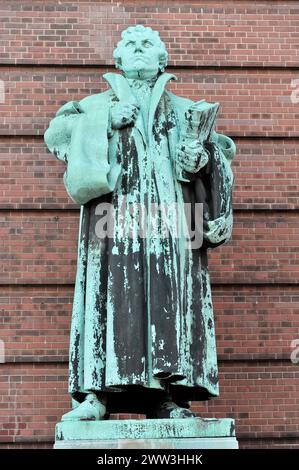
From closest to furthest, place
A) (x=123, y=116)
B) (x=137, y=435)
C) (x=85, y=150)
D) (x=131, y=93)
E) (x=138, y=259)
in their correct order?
1. (x=137, y=435)
2. (x=138, y=259)
3. (x=85, y=150)
4. (x=123, y=116)
5. (x=131, y=93)

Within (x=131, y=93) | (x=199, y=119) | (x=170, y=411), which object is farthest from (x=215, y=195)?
(x=170, y=411)

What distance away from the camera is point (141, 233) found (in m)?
9.12

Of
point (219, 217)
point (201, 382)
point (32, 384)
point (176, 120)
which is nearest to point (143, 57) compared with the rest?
point (176, 120)

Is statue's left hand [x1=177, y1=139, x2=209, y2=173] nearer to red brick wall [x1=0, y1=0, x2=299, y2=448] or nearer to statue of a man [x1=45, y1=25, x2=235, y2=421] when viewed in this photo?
statue of a man [x1=45, y1=25, x2=235, y2=421]

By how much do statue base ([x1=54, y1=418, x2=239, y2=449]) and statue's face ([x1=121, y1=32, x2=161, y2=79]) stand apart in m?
2.38

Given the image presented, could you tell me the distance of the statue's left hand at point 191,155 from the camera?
926cm

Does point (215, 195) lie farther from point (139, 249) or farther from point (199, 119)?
point (139, 249)

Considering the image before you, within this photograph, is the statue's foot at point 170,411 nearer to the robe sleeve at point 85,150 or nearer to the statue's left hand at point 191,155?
the robe sleeve at point 85,150

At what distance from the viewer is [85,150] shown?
9219 millimetres

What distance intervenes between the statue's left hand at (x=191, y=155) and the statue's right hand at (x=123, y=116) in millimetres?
363

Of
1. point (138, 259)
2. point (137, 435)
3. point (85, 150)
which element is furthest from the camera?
point (85, 150)

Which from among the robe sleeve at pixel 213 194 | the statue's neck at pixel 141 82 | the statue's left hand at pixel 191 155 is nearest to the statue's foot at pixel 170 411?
the robe sleeve at pixel 213 194

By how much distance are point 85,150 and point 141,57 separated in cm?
83

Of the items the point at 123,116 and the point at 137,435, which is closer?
the point at 137,435
